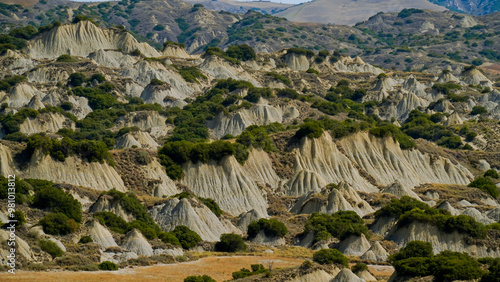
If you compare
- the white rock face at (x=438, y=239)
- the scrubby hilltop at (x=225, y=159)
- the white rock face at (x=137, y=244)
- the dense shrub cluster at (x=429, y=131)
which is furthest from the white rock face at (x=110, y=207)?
the dense shrub cluster at (x=429, y=131)

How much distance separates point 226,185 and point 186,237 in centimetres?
2590

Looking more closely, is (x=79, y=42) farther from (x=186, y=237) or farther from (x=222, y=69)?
(x=186, y=237)

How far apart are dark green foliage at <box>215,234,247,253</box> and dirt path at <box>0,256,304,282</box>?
4.40m

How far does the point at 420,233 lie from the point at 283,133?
43286 millimetres

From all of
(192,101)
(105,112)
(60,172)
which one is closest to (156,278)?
(60,172)

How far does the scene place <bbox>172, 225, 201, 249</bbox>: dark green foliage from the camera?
73312mm

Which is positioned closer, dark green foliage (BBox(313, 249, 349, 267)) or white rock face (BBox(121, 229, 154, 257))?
dark green foliage (BBox(313, 249, 349, 267))

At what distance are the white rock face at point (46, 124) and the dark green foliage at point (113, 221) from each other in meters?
58.3

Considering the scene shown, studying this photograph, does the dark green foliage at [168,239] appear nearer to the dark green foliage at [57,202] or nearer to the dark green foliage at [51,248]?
the dark green foliage at [57,202]

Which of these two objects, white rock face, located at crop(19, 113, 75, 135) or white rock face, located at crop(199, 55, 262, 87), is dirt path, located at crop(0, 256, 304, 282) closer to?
white rock face, located at crop(19, 113, 75, 135)

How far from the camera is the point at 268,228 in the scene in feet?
268

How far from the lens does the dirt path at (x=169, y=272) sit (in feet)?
165

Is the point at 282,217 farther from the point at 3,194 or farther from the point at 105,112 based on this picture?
the point at 105,112

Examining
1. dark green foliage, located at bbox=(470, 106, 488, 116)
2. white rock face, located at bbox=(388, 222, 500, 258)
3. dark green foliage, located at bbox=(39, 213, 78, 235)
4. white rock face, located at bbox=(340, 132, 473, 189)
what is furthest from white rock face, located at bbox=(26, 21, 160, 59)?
A: dark green foliage, located at bbox=(39, 213, 78, 235)
